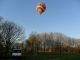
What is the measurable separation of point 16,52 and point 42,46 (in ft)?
102

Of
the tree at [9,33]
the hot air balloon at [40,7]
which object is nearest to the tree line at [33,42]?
the tree at [9,33]

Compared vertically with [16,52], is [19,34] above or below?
above

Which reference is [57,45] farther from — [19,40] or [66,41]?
[19,40]

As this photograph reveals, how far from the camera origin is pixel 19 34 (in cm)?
4884

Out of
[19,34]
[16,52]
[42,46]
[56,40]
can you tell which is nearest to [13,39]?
[19,34]

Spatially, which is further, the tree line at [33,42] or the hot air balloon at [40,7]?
the tree line at [33,42]

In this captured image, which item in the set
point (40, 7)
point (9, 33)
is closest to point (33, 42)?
point (9, 33)

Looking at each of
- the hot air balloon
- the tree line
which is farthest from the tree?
the hot air balloon

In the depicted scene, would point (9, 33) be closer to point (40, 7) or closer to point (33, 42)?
point (33, 42)

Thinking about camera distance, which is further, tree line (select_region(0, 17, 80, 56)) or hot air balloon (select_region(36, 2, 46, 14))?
tree line (select_region(0, 17, 80, 56))

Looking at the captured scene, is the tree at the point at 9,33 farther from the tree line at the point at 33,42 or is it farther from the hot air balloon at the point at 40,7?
the hot air balloon at the point at 40,7

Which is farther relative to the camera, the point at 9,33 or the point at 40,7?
the point at 9,33

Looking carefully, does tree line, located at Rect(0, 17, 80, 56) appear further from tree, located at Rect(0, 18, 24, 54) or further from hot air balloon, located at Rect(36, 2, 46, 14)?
hot air balloon, located at Rect(36, 2, 46, 14)

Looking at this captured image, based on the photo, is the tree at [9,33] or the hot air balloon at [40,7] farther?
the tree at [9,33]
